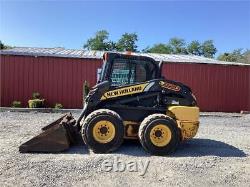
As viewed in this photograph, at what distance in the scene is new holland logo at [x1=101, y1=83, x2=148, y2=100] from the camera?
24.4 feet

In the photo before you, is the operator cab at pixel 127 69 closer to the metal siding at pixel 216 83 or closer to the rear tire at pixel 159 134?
the rear tire at pixel 159 134

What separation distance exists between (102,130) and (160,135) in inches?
49.6

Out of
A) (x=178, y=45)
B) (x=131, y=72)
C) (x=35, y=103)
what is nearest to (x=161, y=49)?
(x=178, y=45)

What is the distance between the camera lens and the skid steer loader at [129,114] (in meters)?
7.02

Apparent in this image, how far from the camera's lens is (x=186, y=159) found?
6.81m

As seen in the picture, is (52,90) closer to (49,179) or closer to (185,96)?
(185,96)

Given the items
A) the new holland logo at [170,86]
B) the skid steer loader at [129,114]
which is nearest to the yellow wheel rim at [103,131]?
the skid steer loader at [129,114]

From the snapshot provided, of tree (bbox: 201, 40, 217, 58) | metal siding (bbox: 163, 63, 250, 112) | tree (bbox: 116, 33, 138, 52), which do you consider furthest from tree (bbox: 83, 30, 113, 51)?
metal siding (bbox: 163, 63, 250, 112)

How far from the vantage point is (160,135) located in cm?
709

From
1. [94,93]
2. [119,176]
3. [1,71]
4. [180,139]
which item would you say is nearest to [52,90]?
[1,71]

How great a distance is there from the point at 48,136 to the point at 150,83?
8.29 ft

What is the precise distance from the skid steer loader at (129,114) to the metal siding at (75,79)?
320 inches

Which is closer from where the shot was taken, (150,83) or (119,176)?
(119,176)

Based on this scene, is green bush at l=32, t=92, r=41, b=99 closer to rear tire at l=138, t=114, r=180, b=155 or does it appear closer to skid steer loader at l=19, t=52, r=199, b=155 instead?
skid steer loader at l=19, t=52, r=199, b=155
